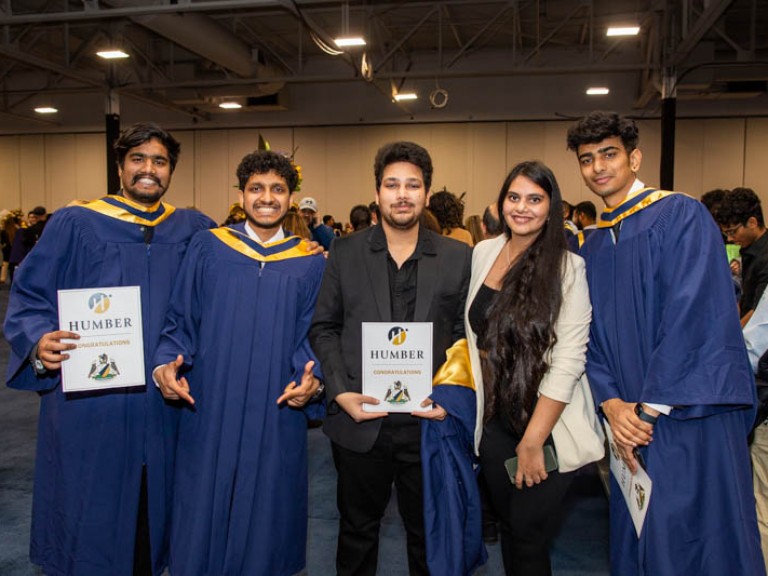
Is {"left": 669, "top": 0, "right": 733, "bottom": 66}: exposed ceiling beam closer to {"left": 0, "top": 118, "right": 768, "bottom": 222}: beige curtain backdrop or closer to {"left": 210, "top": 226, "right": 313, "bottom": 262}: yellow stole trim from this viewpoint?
{"left": 0, "top": 118, "right": 768, "bottom": 222}: beige curtain backdrop

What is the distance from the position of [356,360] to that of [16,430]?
400 cm

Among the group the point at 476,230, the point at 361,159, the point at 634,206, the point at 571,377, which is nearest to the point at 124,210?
the point at 571,377

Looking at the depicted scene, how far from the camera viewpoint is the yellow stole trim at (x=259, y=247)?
2416 mm

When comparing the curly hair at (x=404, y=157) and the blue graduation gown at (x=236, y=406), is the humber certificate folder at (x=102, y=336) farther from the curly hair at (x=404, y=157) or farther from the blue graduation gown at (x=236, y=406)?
the curly hair at (x=404, y=157)

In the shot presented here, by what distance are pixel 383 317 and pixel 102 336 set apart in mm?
974

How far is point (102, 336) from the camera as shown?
88.1 inches

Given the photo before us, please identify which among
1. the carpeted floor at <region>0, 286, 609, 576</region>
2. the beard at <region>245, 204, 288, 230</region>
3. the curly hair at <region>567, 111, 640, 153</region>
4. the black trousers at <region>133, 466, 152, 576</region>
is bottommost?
the carpeted floor at <region>0, 286, 609, 576</region>

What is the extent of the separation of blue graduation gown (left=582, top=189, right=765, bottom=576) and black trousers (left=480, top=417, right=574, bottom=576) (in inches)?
11.7

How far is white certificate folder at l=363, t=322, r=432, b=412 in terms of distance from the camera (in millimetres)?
2109

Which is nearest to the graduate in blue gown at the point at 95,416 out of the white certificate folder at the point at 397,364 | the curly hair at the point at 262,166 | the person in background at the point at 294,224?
the curly hair at the point at 262,166

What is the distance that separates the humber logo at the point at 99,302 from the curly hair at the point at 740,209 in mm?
3281

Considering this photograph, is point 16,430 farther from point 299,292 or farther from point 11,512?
point 299,292

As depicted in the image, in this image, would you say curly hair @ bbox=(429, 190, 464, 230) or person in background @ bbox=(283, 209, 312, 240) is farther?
person in background @ bbox=(283, 209, 312, 240)

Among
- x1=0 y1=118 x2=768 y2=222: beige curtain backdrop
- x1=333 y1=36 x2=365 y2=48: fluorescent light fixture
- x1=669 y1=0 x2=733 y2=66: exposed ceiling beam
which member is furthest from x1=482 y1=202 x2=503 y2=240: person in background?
x1=0 y1=118 x2=768 y2=222: beige curtain backdrop
